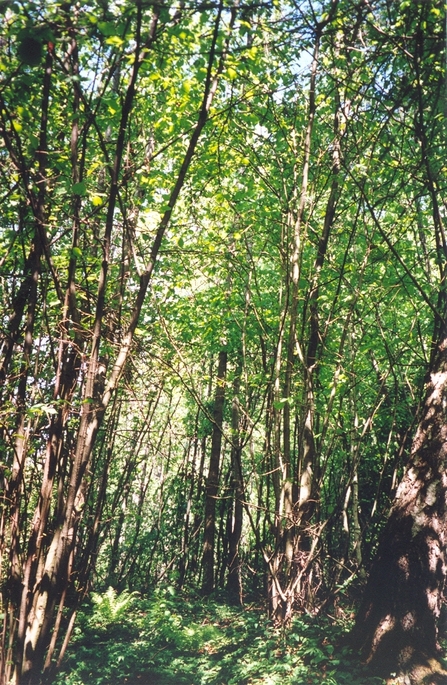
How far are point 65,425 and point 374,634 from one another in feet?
9.79

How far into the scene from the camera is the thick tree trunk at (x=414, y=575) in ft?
11.7

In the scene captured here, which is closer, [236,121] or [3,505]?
[3,505]

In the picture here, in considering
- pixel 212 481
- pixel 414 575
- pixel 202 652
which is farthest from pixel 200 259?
pixel 212 481

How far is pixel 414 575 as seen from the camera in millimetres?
3676

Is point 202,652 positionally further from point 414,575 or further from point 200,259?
point 200,259

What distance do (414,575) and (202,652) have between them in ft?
10.4

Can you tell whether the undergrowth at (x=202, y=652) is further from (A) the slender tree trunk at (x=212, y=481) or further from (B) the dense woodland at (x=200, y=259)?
(A) the slender tree trunk at (x=212, y=481)

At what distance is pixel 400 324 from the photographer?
22.1 feet

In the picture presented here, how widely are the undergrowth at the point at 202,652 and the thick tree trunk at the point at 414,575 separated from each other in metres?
0.27

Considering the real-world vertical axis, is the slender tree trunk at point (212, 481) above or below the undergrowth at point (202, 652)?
above

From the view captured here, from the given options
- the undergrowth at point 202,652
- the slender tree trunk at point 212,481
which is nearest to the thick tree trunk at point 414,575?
the undergrowth at point 202,652

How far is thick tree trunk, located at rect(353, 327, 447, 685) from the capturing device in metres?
3.58

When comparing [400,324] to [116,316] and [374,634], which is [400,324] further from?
[116,316]

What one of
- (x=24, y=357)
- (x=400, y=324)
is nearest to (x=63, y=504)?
(x=24, y=357)
